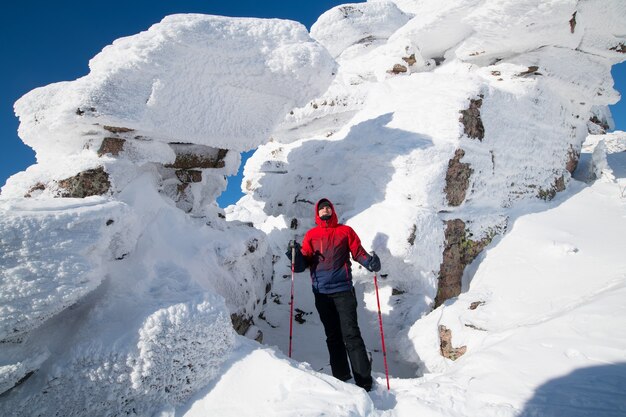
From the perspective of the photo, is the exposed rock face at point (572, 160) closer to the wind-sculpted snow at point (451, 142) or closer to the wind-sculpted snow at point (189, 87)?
the wind-sculpted snow at point (451, 142)

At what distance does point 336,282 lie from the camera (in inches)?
216

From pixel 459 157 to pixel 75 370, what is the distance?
27.0 ft

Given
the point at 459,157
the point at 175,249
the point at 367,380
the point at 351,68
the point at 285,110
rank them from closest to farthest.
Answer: the point at 367,380, the point at 175,249, the point at 285,110, the point at 459,157, the point at 351,68

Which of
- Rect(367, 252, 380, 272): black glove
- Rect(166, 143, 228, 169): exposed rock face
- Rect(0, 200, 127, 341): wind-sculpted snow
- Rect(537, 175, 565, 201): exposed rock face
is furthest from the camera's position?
Rect(537, 175, 565, 201): exposed rock face

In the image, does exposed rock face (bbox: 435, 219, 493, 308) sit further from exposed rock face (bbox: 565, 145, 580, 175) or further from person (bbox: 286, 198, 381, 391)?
exposed rock face (bbox: 565, 145, 580, 175)

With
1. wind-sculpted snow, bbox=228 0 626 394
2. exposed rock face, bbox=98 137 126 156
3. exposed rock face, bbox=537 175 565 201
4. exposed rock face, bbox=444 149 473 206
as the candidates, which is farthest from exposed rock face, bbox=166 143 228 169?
exposed rock face, bbox=537 175 565 201

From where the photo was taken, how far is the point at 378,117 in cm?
946

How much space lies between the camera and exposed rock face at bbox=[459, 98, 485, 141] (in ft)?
27.8

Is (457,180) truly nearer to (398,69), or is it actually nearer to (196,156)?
(196,156)

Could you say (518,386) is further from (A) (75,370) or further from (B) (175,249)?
(B) (175,249)

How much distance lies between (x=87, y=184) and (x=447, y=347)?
6719mm

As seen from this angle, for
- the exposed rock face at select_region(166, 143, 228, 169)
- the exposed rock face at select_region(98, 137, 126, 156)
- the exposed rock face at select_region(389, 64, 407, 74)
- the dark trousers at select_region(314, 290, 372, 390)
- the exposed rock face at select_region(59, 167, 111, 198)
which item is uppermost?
the exposed rock face at select_region(389, 64, 407, 74)

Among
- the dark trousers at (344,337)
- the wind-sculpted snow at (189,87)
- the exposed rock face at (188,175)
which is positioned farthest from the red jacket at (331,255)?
the exposed rock face at (188,175)

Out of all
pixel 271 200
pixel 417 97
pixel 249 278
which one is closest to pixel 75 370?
pixel 249 278
